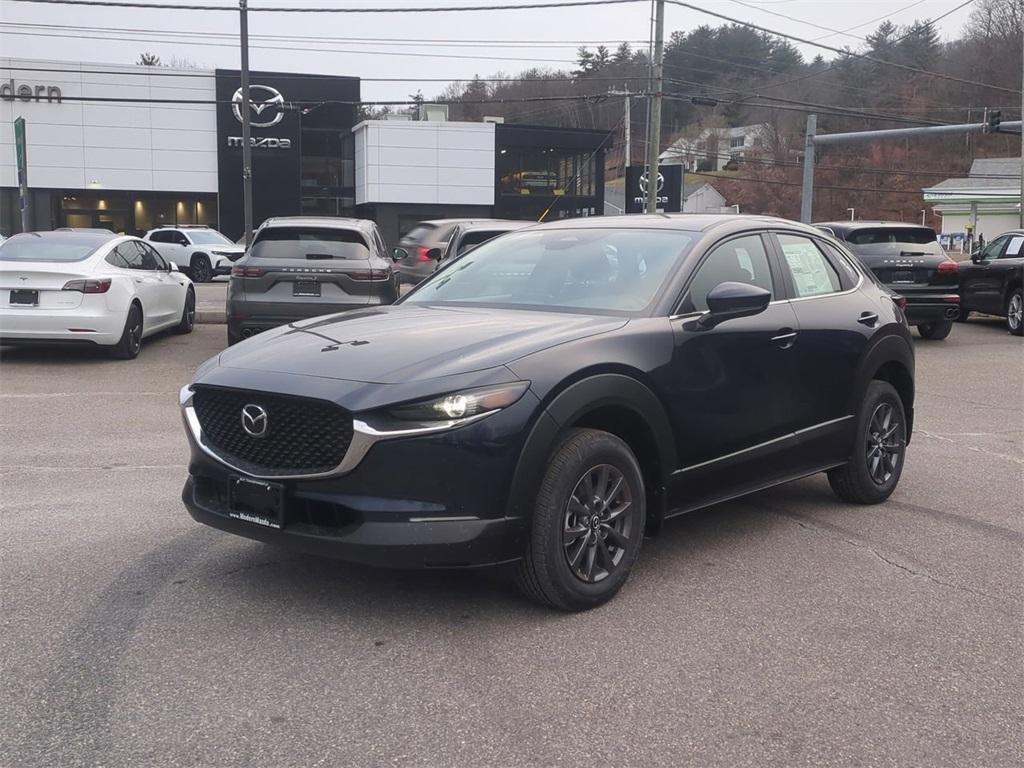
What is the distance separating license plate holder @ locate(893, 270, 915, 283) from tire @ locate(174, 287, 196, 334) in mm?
10289

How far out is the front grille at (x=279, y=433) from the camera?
3906 millimetres

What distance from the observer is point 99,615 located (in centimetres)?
414

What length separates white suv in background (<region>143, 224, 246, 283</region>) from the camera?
29984 millimetres

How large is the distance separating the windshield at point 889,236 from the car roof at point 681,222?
1006 centimetres

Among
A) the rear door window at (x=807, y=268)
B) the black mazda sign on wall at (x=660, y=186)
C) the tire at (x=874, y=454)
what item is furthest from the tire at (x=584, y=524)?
the black mazda sign on wall at (x=660, y=186)

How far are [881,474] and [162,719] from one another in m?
4.47

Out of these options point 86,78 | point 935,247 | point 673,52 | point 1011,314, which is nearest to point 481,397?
point 935,247

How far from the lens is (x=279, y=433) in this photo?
4047 mm

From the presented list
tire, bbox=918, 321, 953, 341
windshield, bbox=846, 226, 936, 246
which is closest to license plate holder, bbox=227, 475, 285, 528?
windshield, bbox=846, 226, 936, 246

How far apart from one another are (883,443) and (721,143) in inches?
3164

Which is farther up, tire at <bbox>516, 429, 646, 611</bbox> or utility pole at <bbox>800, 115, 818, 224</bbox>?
utility pole at <bbox>800, 115, 818, 224</bbox>

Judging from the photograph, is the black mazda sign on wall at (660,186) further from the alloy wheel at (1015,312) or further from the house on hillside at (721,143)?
the house on hillside at (721,143)

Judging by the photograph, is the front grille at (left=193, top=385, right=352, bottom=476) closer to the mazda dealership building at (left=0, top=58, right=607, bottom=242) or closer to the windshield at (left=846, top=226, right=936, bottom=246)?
the windshield at (left=846, top=226, right=936, bottom=246)

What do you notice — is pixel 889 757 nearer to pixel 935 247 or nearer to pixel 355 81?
pixel 935 247
